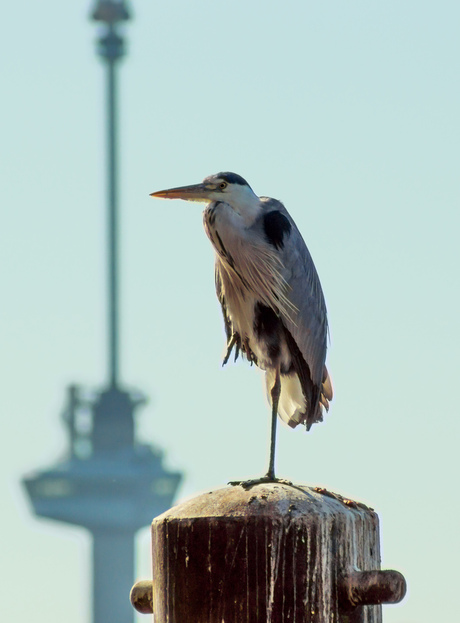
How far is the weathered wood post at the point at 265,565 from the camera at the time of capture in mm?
5566

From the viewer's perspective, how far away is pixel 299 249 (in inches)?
304

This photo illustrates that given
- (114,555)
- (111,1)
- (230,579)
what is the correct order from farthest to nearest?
(114,555)
(111,1)
(230,579)

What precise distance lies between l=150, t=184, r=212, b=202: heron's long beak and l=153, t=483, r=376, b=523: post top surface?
2.00 meters

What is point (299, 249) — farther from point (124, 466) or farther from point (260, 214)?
point (124, 466)

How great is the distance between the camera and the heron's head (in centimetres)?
740

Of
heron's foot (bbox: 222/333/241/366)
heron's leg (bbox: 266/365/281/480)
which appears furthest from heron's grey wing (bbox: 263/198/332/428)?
heron's foot (bbox: 222/333/241/366)

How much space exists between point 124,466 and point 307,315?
114m

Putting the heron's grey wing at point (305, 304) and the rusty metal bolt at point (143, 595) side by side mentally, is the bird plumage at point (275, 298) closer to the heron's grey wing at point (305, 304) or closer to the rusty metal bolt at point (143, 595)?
the heron's grey wing at point (305, 304)

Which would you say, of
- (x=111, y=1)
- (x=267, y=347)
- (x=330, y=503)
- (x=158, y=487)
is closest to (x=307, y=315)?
(x=267, y=347)

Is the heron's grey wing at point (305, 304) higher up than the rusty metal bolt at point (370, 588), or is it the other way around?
the heron's grey wing at point (305, 304)

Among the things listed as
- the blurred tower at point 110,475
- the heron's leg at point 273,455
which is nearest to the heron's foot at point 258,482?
the heron's leg at point 273,455

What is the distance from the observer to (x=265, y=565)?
5578mm

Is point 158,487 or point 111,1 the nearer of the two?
point 111,1

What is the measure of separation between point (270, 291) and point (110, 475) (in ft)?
364
